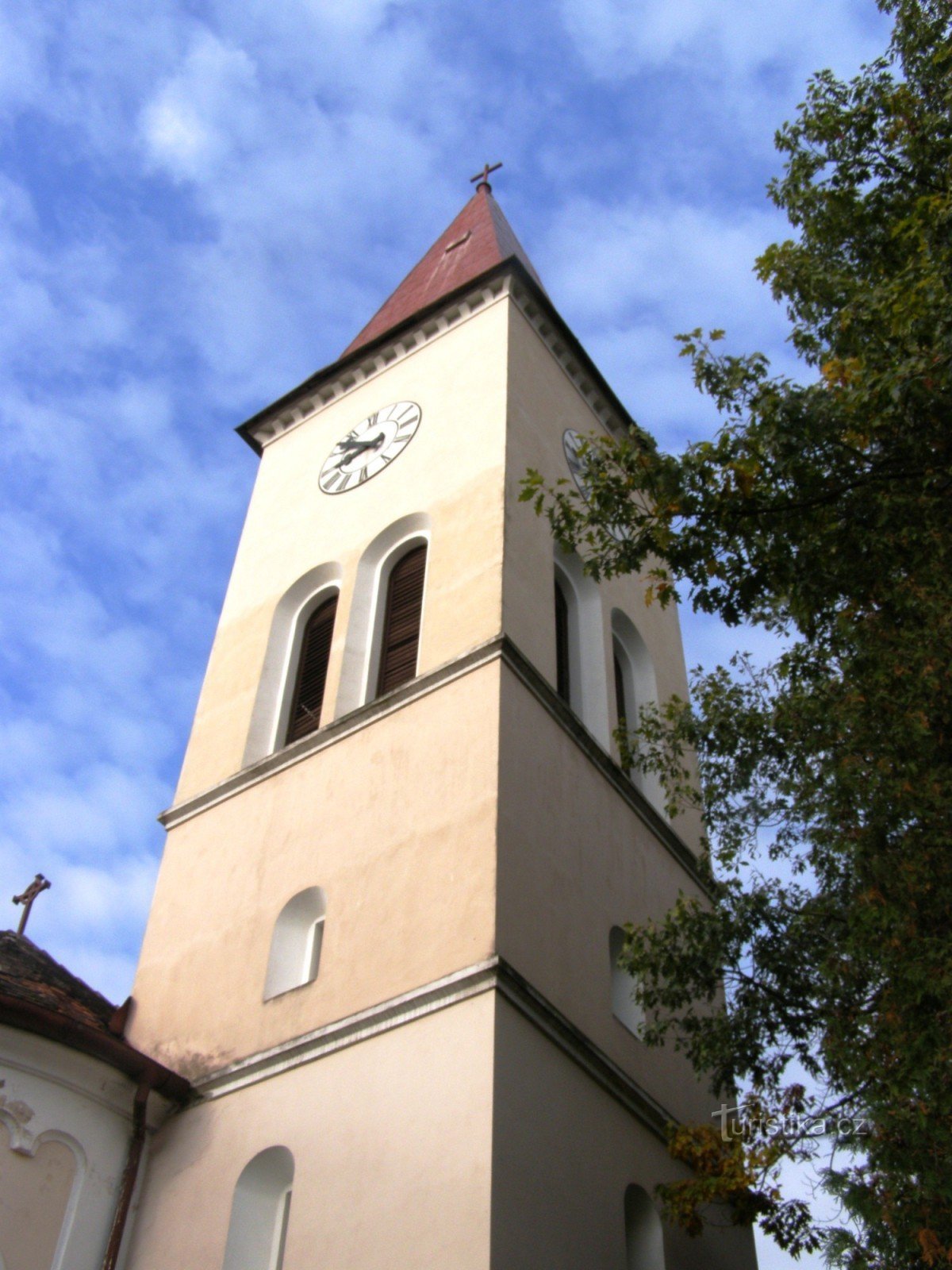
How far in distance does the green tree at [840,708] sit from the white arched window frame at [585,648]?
479cm

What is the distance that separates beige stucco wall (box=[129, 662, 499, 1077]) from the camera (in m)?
12.1

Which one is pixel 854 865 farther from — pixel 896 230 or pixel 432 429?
pixel 432 429

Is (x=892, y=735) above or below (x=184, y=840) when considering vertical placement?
below

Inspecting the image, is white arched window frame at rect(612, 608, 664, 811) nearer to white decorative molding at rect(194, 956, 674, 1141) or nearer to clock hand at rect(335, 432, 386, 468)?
clock hand at rect(335, 432, 386, 468)

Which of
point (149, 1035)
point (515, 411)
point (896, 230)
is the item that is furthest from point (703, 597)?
point (515, 411)

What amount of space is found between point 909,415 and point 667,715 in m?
3.40

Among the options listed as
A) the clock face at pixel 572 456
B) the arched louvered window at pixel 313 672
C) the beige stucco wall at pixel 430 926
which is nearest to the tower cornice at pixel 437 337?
the clock face at pixel 572 456

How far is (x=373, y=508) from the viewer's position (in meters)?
18.1

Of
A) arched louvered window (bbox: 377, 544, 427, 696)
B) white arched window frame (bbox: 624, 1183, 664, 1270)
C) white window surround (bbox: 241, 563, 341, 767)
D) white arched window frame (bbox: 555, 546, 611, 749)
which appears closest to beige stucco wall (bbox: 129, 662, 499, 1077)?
white window surround (bbox: 241, 563, 341, 767)

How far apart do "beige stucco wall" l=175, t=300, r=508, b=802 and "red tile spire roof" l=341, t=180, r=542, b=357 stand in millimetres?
1188

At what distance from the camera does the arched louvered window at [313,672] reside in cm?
1641

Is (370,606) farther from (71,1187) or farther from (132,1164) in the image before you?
(71,1187)

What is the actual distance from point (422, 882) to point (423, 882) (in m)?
0.01

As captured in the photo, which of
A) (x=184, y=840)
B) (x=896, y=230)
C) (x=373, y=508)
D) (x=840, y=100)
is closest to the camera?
(x=896, y=230)
